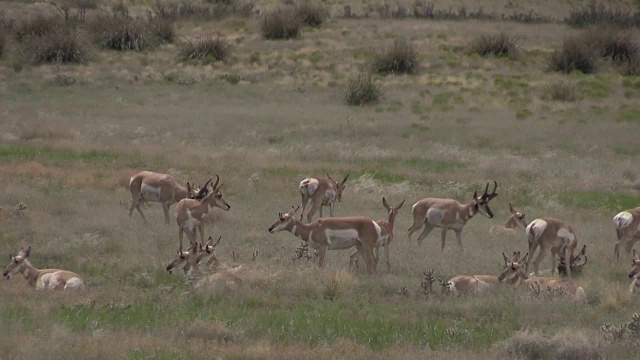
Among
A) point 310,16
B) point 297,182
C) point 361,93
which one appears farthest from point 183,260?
point 310,16

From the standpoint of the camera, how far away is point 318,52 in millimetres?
52312

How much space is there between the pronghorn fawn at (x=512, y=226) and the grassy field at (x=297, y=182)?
0.27 metres

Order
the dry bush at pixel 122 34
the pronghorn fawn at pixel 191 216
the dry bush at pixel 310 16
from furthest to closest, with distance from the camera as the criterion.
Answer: the dry bush at pixel 310 16, the dry bush at pixel 122 34, the pronghorn fawn at pixel 191 216

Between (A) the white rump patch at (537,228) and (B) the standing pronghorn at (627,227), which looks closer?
(A) the white rump patch at (537,228)

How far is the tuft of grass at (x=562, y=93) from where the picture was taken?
133 feet

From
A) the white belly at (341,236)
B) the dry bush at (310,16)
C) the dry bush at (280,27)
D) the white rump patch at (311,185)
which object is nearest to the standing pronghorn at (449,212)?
the white rump patch at (311,185)

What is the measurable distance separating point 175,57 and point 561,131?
24606 millimetres

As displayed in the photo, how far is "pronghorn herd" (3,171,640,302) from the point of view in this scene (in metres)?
13.6

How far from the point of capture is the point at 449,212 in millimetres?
18203

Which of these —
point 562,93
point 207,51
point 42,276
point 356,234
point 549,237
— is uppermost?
point 42,276

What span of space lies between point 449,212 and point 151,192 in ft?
20.0

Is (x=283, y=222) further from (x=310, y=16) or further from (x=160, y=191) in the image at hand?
(x=310, y=16)

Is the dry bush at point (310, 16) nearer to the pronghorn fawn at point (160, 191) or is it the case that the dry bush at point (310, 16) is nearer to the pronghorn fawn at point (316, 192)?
the pronghorn fawn at point (316, 192)

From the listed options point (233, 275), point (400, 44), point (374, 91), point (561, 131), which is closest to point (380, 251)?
point (233, 275)
